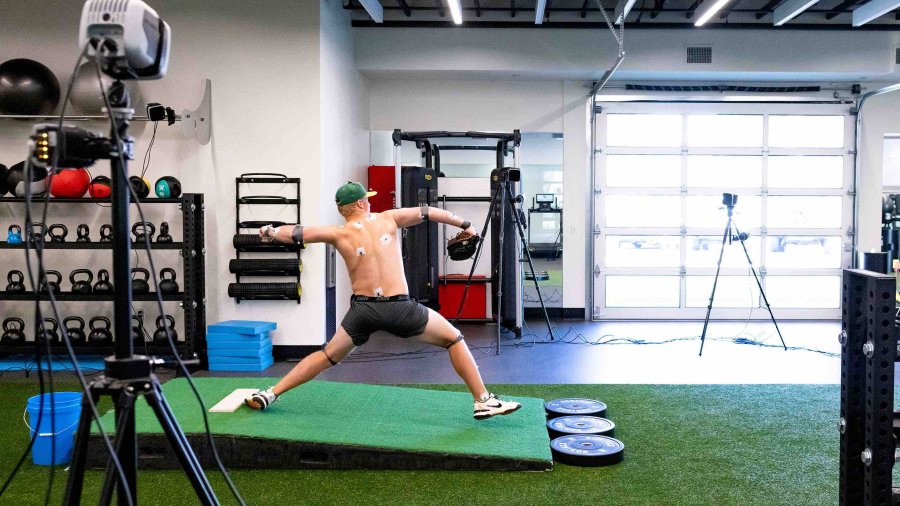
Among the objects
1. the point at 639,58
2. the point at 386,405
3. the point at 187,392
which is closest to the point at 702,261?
the point at 639,58

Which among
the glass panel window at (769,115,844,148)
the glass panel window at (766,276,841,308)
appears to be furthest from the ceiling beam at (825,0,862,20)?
the glass panel window at (766,276,841,308)

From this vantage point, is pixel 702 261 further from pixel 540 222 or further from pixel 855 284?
pixel 855 284

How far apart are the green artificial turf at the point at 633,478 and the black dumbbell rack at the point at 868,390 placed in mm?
973

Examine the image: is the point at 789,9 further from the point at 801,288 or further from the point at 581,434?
the point at 581,434

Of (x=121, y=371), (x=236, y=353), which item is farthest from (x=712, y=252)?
(x=121, y=371)

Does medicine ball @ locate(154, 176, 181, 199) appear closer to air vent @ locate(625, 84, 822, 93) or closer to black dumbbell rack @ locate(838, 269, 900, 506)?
black dumbbell rack @ locate(838, 269, 900, 506)

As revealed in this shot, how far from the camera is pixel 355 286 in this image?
4.33 meters

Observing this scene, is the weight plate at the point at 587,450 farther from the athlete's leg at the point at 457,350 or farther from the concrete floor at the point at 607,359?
the concrete floor at the point at 607,359

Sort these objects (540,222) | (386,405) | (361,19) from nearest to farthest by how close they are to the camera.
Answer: (386,405) < (361,19) < (540,222)

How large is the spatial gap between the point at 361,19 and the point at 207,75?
2.76 meters

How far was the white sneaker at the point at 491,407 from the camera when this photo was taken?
4.19 m

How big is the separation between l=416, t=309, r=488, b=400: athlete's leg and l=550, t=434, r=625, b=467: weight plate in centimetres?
57

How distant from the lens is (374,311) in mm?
4227

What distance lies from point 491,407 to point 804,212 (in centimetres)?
745
